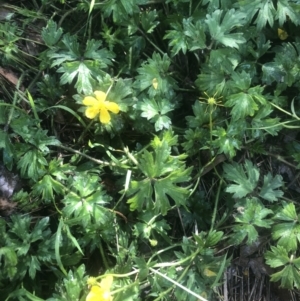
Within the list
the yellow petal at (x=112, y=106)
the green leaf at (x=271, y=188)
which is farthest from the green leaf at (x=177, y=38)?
the green leaf at (x=271, y=188)

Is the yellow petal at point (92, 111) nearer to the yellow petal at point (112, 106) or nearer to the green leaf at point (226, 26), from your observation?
the yellow petal at point (112, 106)

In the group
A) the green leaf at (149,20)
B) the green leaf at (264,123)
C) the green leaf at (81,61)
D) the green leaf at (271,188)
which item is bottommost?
the green leaf at (271,188)

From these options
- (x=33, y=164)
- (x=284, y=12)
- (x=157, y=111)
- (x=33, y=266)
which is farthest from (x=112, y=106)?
(x=284, y=12)

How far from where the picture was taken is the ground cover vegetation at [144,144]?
164cm

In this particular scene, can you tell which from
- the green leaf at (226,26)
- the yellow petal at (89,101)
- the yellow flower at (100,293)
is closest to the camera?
the yellow flower at (100,293)

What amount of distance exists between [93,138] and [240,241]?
24.4 inches

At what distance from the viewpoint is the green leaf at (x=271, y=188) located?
5.82ft

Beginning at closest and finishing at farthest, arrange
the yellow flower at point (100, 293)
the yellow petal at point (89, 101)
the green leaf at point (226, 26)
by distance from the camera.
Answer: the yellow flower at point (100, 293), the yellow petal at point (89, 101), the green leaf at point (226, 26)

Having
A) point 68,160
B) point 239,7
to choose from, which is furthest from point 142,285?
point 239,7

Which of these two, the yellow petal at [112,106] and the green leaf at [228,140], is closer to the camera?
the yellow petal at [112,106]

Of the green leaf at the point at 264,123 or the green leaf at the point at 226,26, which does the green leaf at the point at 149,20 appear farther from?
the green leaf at the point at 264,123

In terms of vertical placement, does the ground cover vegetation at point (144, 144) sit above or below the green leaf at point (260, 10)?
below

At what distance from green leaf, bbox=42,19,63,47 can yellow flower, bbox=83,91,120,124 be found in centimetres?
27

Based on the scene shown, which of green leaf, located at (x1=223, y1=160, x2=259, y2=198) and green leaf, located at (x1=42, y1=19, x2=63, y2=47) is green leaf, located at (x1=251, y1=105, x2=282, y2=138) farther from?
green leaf, located at (x1=42, y1=19, x2=63, y2=47)
